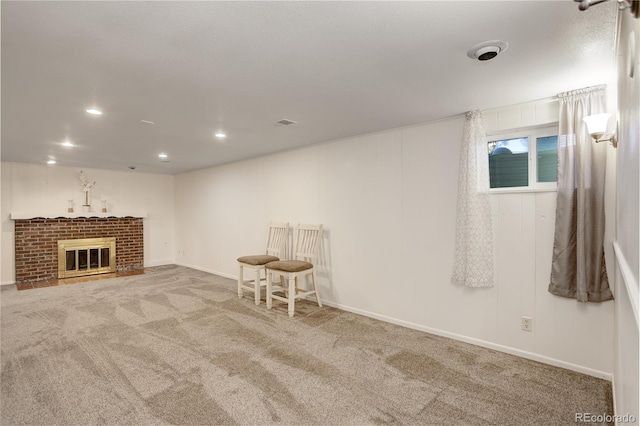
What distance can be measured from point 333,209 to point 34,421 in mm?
3213

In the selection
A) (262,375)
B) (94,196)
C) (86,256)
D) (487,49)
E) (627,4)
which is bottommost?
(262,375)

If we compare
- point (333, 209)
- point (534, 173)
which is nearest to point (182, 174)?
point (333, 209)

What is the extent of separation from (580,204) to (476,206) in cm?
73

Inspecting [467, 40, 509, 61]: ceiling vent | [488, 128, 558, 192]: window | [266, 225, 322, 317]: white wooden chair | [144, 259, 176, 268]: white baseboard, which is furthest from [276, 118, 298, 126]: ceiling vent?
[144, 259, 176, 268]: white baseboard

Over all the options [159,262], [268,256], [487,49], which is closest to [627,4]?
[487,49]

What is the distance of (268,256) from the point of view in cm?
457

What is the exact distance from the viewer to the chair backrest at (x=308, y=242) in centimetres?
422

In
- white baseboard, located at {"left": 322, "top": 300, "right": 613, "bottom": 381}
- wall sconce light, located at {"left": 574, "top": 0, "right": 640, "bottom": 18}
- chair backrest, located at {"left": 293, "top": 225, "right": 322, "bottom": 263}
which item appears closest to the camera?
wall sconce light, located at {"left": 574, "top": 0, "right": 640, "bottom": 18}

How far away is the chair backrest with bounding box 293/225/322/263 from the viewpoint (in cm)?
422

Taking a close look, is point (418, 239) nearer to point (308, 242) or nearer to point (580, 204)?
point (580, 204)

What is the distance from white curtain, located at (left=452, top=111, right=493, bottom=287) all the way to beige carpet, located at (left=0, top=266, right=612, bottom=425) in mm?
696

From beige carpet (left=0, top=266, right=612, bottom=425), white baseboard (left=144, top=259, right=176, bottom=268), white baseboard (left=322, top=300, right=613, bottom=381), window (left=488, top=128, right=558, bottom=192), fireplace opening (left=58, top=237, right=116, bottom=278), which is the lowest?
beige carpet (left=0, top=266, right=612, bottom=425)

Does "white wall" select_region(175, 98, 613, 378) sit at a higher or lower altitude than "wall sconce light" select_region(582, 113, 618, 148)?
lower

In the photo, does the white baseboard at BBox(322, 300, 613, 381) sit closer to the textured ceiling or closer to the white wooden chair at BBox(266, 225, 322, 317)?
the white wooden chair at BBox(266, 225, 322, 317)
